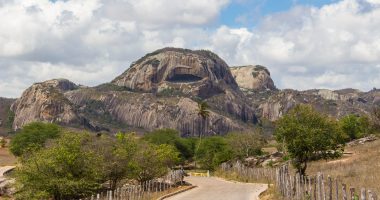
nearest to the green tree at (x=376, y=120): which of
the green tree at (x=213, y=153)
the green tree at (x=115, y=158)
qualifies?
the green tree at (x=213, y=153)

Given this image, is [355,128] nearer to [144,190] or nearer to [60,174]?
[144,190]

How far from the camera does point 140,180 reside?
52.1 meters

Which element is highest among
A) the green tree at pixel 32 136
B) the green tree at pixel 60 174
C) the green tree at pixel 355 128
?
the green tree at pixel 355 128

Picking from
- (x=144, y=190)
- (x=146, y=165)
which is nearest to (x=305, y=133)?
(x=144, y=190)

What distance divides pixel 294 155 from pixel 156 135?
85.9 meters

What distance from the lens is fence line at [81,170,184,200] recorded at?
33906 mm

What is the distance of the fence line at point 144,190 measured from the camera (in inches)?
1335

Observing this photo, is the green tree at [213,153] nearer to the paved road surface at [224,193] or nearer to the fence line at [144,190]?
the fence line at [144,190]

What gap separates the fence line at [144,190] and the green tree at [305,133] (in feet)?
42.2

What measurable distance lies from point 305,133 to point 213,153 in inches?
2480

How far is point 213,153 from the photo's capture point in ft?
338

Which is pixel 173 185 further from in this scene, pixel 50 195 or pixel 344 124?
pixel 344 124

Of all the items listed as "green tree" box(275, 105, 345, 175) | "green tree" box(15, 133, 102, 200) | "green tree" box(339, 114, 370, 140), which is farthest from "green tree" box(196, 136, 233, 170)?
"green tree" box(15, 133, 102, 200)

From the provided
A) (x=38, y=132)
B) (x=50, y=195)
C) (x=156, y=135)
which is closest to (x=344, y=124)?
(x=156, y=135)
